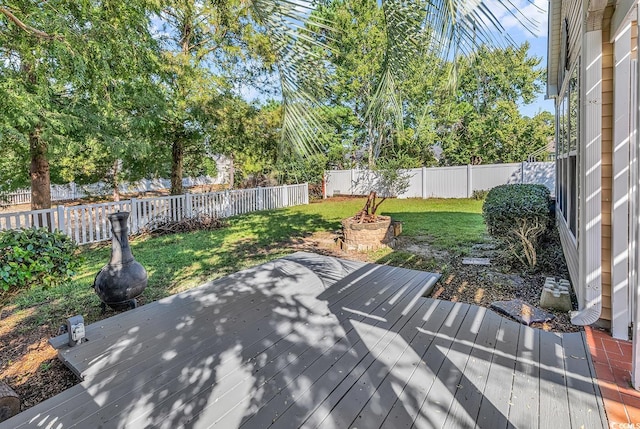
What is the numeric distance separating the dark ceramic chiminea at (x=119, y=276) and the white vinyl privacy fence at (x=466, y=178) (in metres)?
12.9

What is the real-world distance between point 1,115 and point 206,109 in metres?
4.67

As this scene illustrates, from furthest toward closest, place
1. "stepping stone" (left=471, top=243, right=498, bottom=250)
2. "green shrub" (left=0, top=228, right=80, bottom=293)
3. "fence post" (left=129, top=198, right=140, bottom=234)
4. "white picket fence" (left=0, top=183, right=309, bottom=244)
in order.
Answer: "fence post" (left=129, top=198, right=140, bottom=234) < "white picket fence" (left=0, top=183, right=309, bottom=244) < "stepping stone" (left=471, top=243, right=498, bottom=250) < "green shrub" (left=0, top=228, right=80, bottom=293)

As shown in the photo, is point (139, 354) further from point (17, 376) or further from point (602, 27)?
point (602, 27)

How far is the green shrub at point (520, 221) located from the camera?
15.6ft

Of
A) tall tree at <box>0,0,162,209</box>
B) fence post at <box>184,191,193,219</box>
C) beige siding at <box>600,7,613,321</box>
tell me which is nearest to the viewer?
beige siding at <box>600,7,613,321</box>

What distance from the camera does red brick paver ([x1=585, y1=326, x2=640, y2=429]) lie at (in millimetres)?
1782

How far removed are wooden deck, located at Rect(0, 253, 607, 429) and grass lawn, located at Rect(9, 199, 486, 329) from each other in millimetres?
1135

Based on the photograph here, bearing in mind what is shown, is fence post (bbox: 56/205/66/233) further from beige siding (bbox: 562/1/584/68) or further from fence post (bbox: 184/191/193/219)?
beige siding (bbox: 562/1/584/68)

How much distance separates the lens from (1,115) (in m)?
4.06

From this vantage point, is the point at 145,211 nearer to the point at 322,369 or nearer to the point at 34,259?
the point at 34,259

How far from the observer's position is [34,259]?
2568 millimetres

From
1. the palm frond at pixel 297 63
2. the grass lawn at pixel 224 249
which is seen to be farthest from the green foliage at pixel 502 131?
the palm frond at pixel 297 63

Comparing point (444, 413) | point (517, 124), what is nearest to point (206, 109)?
point (444, 413)

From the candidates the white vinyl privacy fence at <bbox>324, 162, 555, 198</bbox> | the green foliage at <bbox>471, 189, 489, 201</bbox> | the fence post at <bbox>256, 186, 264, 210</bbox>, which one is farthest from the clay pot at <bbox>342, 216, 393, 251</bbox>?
the white vinyl privacy fence at <bbox>324, 162, 555, 198</bbox>
